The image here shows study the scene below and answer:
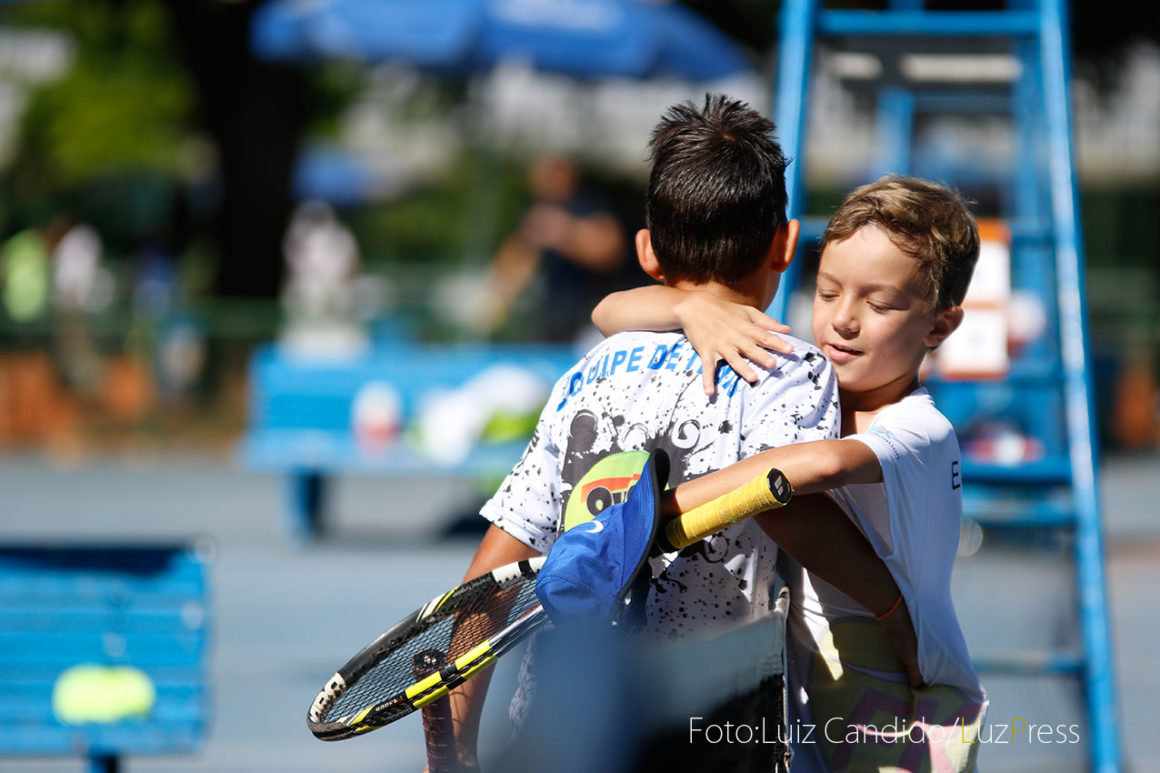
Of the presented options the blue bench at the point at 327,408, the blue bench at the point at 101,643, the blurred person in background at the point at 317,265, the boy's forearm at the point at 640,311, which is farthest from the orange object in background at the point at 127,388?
the boy's forearm at the point at 640,311

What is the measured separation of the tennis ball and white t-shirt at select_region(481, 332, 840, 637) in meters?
1.99

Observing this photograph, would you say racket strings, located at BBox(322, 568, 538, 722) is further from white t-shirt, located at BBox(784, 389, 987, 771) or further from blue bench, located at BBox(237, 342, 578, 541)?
blue bench, located at BBox(237, 342, 578, 541)

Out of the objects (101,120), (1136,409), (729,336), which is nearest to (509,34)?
(1136,409)

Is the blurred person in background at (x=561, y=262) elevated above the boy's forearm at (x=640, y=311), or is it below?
above

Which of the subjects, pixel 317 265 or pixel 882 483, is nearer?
pixel 882 483

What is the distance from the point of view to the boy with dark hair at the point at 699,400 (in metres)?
1.79

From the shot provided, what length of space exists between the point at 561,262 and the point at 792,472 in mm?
8237

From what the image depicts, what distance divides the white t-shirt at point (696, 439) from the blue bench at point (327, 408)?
20.8 feet

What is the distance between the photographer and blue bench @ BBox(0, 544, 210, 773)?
3.46 m

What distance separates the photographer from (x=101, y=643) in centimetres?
350

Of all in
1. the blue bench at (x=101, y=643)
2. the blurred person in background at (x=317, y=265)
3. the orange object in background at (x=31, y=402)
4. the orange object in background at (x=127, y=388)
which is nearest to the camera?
the blue bench at (x=101, y=643)

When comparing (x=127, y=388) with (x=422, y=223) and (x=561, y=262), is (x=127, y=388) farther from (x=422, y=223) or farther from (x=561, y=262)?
Answer: (x=422, y=223)

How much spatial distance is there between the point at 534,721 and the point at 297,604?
17.4ft

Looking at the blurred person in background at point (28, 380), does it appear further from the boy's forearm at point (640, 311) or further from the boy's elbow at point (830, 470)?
the boy's elbow at point (830, 470)
